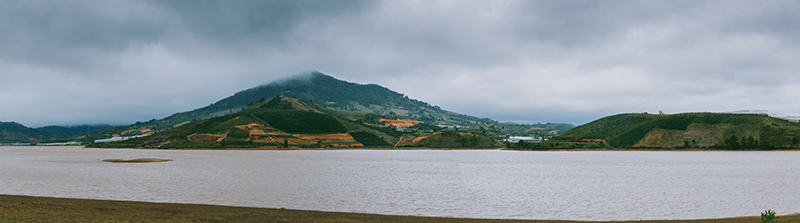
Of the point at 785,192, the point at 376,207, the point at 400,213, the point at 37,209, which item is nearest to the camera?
the point at 37,209

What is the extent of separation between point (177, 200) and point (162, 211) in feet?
43.6

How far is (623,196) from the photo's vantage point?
159 feet

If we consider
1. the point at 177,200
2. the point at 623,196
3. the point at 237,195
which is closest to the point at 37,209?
the point at 177,200

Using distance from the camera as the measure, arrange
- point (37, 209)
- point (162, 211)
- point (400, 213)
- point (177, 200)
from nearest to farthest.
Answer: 1. point (37, 209)
2. point (162, 211)
3. point (400, 213)
4. point (177, 200)

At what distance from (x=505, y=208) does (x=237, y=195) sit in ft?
97.9

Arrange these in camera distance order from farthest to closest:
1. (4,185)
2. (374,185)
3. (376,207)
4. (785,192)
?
(374,185)
(4,185)
(785,192)
(376,207)

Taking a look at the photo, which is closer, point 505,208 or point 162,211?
point 162,211

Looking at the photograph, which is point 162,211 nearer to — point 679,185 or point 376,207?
point 376,207

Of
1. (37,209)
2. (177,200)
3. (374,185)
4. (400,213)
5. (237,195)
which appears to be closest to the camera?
(37,209)

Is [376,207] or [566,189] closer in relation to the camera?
[376,207]

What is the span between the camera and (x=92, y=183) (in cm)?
5872

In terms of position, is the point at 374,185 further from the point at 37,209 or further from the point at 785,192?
the point at 785,192

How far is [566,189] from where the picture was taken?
56250mm

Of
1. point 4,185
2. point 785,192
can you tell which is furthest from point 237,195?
point 785,192
